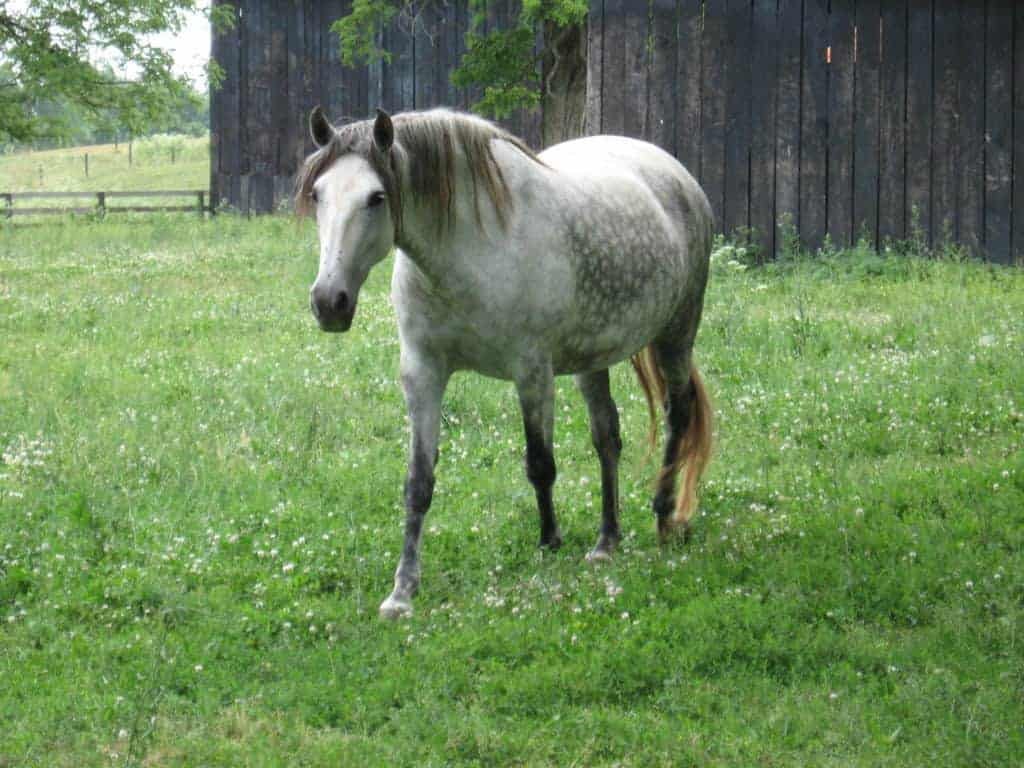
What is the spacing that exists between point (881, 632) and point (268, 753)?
9.24 feet

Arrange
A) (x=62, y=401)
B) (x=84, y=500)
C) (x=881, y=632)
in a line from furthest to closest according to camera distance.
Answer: (x=62, y=401) < (x=84, y=500) < (x=881, y=632)

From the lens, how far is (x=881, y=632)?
20.2 ft

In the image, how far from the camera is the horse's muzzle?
18.3ft

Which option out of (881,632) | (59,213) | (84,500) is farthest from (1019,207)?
(59,213)

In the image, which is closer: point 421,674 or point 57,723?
point 57,723

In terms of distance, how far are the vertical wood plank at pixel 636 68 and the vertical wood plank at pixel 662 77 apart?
0.25 feet

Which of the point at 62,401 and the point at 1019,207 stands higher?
the point at 1019,207

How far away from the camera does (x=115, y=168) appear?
171ft

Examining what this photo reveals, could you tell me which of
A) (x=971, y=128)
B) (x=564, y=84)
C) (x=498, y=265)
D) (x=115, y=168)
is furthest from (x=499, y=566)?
(x=115, y=168)

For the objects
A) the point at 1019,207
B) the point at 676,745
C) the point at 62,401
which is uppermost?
the point at 1019,207

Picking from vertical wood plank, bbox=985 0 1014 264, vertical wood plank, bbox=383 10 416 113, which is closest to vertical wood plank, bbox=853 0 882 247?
vertical wood plank, bbox=985 0 1014 264

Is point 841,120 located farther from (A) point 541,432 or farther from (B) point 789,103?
(A) point 541,432

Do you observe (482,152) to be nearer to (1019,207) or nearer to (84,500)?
(84,500)

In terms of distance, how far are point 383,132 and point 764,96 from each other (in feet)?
36.1
